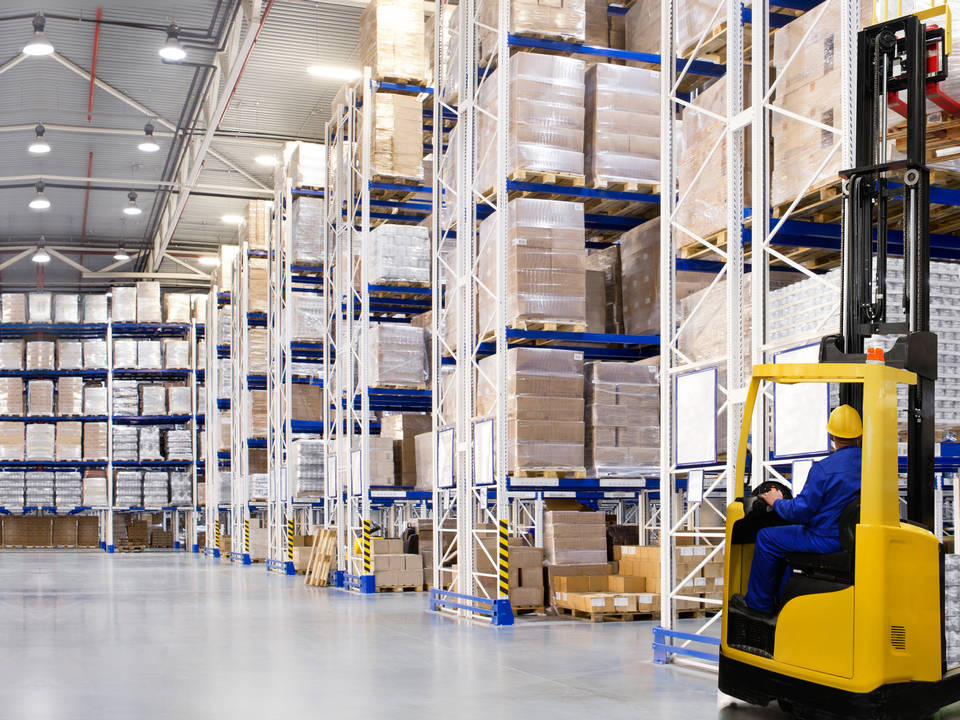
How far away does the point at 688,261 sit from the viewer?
9.22 metres

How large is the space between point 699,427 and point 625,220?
5.01 meters

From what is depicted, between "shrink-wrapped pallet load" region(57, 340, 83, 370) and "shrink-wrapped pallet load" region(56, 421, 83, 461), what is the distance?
62.9 inches

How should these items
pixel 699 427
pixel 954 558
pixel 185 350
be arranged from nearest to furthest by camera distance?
pixel 954 558, pixel 699 427, pixel 185 350

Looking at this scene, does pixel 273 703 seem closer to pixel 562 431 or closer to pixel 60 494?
pixel 562 431

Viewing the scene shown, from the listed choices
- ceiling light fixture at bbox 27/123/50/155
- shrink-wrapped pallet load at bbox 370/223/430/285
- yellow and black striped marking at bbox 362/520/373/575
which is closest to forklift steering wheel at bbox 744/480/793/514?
yellow and black striped marking at bbox 362/520/373/575

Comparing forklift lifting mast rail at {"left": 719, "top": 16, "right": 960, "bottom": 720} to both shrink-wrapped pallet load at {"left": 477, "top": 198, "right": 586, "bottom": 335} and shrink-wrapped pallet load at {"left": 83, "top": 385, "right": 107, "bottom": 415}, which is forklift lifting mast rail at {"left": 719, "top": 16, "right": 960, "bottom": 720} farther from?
shrink-wrapped pallet load at {"left": 83, "top": 385, "right": 107, "bottom": 415}

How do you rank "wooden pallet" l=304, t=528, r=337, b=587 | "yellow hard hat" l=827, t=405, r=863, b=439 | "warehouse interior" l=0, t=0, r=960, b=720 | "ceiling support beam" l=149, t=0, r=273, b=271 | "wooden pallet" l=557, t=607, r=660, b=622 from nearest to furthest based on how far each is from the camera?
"yellow hard hat" l=827, t=405, r=863, b=439 < "warehouse interior" l=0, t=0, r=960, b=720 < "wooden pallet" l=557, t=607, r=660, b=622 < "wooden pallet" l=304, t=528, r=337, b=587 < "ceiling support beam" l=149, t=0, r=273, b=271

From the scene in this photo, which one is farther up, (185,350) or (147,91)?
(147,91)

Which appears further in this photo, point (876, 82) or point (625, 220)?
point (625, 220)

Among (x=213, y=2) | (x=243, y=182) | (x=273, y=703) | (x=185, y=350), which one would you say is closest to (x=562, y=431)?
(x=273, y=703)

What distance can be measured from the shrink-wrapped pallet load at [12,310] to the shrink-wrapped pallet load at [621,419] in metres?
23.3

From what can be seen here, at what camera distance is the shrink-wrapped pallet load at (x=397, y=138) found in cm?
1409

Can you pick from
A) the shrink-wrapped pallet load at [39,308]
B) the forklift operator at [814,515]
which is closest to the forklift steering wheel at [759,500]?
the forklift operator at [814,515]

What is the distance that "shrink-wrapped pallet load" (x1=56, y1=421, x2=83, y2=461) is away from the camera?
2892cm
